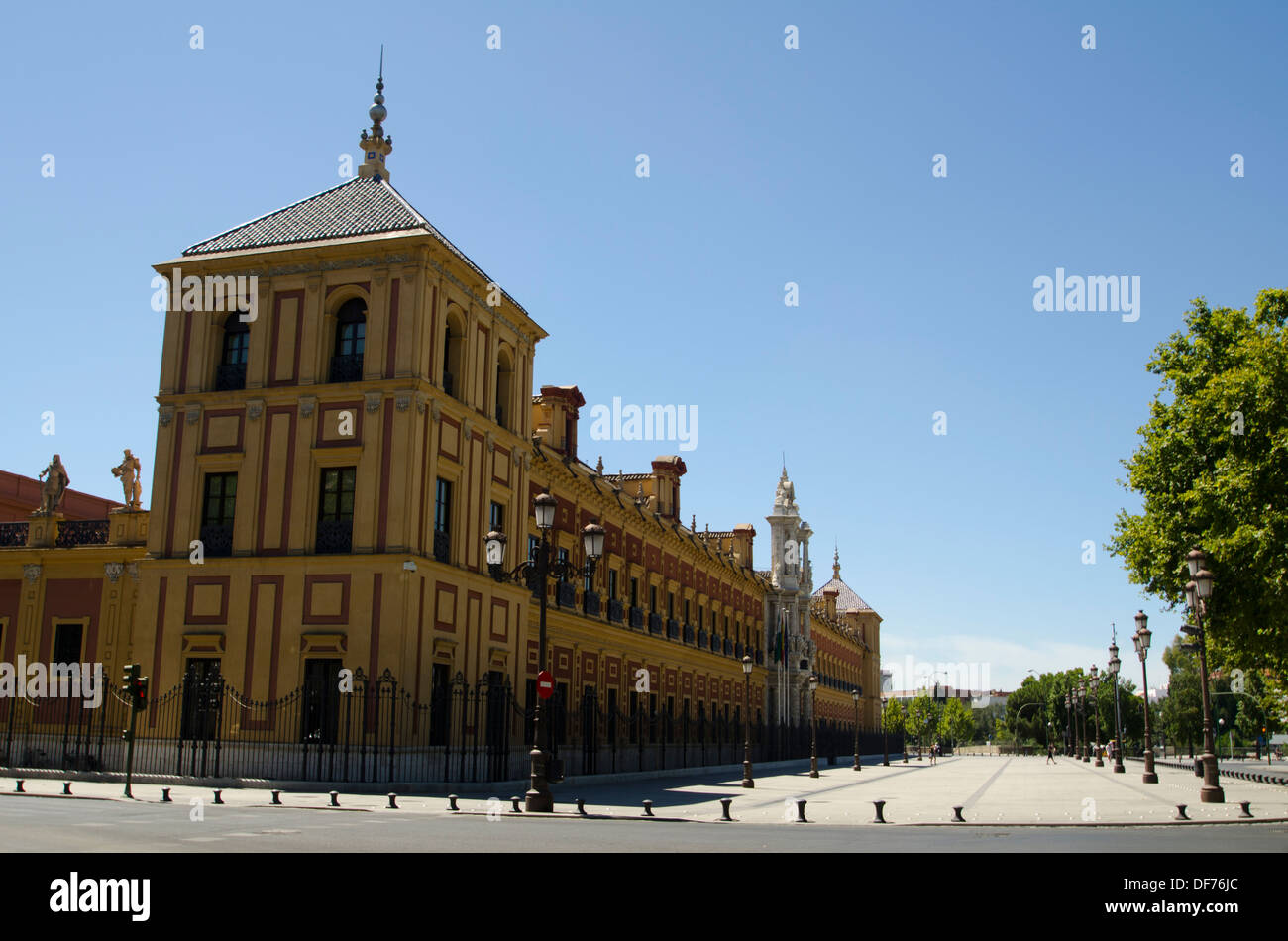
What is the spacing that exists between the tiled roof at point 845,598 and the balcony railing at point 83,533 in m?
79.4

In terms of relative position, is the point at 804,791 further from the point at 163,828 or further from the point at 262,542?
the point at 163,828

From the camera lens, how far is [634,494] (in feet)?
160

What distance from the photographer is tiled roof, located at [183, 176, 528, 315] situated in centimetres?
2652

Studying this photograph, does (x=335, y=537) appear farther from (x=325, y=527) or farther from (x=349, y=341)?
(x=349, y=341)

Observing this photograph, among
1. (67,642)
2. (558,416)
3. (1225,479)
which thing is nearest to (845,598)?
(558,416)

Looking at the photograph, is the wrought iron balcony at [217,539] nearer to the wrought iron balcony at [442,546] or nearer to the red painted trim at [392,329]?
the wrought iron balcony at [442,546]

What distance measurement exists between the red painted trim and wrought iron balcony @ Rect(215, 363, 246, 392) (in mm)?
4055

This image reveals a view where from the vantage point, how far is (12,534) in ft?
105

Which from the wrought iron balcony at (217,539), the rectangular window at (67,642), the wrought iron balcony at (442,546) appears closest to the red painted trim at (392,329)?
the wrought iron balcony at (442,546)

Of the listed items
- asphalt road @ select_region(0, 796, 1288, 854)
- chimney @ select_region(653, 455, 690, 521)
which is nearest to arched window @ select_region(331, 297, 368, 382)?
asphalt road @ select_region(0, 796, 1288, 854)

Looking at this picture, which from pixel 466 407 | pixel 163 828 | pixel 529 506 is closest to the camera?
pixel 163 828

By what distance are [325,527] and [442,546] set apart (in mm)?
2729
